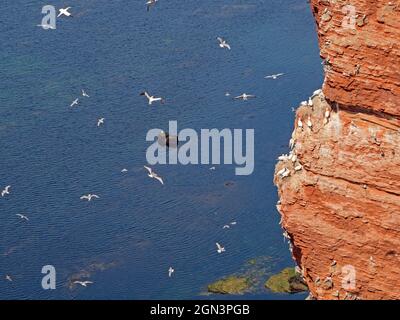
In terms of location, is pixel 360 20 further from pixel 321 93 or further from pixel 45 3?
pixel 45 3

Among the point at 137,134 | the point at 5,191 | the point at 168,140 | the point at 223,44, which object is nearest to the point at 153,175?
the point at 137,134

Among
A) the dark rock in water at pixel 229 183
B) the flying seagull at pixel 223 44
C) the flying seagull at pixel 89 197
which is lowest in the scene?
the flying seagull at pixel 89 197

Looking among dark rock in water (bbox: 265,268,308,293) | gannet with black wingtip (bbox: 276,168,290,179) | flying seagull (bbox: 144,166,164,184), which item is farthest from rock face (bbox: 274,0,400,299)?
flying seagull (bbox: 144,166,164,184)

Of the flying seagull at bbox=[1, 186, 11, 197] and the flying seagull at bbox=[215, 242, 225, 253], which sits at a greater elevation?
the flying seagull at bbox=[1, 186, 11, 197]

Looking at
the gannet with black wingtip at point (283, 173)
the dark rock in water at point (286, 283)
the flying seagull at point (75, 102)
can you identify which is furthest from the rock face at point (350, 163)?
the flying seagull at point (75, 102)

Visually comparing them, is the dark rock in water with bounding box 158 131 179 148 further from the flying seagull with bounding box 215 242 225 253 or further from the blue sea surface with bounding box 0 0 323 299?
the flying seagull with bounding box 215 242 225 253

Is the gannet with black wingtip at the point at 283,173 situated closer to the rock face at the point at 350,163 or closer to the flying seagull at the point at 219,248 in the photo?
the rock face at the point at 350,163

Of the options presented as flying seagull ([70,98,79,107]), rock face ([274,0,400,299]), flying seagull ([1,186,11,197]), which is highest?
flying seagull ([70,98,79,107])
